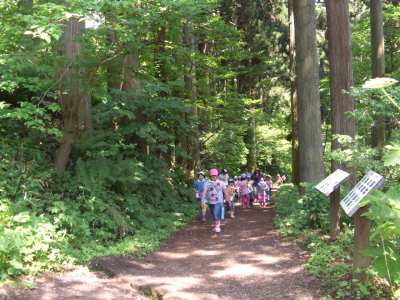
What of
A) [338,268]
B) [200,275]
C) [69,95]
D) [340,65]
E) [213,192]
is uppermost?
[340,65]

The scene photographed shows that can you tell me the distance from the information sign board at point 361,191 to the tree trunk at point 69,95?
632cm

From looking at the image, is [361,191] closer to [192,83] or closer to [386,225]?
[386,225]

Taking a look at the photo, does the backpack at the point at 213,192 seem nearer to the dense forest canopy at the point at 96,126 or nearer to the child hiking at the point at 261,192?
the dense forest canopy at the point at 96,126

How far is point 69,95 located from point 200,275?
5.13m

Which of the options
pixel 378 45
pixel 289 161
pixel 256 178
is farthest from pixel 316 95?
pixel 289 161

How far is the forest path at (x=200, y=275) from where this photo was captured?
21.1ft

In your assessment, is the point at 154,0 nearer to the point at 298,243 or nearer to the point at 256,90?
the point at 298,243

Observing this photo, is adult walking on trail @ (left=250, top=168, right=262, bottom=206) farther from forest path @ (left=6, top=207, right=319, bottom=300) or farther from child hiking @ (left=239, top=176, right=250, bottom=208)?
forest path @ (left=6, top=207, right=319, bottom=300)

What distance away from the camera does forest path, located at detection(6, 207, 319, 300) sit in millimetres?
6438

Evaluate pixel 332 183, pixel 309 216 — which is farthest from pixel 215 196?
pixel 332 183

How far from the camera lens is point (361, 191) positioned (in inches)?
217

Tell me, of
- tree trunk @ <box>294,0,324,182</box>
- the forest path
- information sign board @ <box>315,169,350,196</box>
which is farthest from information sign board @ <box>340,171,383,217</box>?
tree trunk @ <box>294,0,324,182</box>

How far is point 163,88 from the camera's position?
13070mm

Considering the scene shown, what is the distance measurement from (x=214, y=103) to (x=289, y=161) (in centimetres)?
1927
